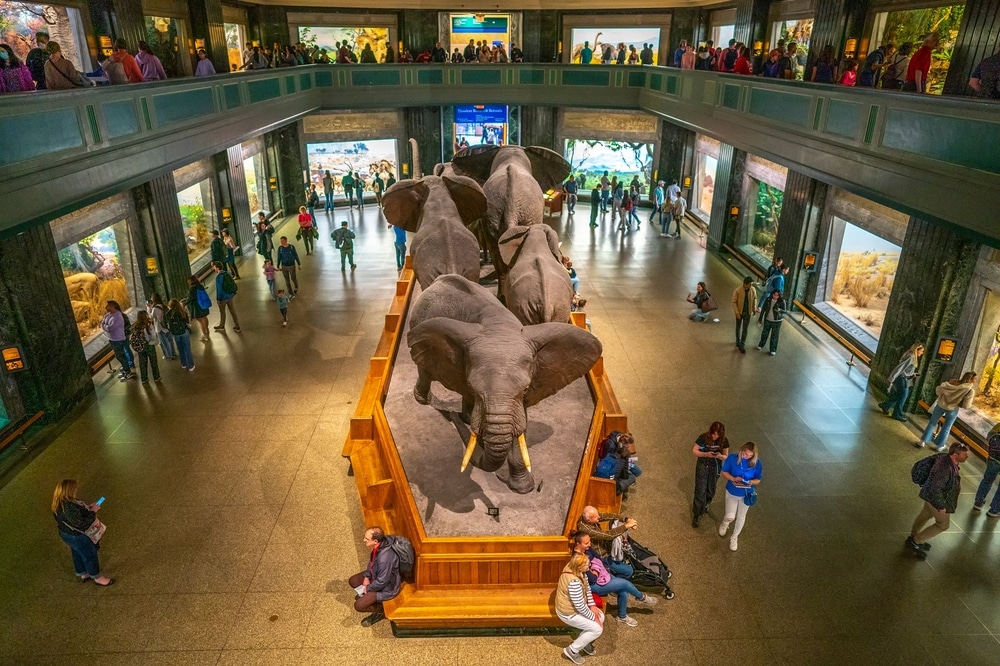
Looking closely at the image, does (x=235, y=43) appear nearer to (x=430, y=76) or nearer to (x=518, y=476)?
(x=430, y=76)

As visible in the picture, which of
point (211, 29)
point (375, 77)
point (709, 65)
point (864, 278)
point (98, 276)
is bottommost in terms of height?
point (864, 278)

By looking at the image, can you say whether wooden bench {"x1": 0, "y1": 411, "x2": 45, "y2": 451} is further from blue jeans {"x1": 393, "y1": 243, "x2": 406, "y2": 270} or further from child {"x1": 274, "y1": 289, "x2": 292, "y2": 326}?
blue jeans {"x1": 393, "y1": 243, "x2": 406, "y2": 270}

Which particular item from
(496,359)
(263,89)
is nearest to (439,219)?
(496,359)

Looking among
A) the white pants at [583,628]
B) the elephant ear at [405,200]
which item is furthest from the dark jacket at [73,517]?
the elephant ear at [405,200]

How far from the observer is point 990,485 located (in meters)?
8.05

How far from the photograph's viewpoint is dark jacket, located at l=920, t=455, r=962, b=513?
6.95m

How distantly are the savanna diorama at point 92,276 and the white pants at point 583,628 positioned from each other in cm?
986

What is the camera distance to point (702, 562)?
7.25 metres

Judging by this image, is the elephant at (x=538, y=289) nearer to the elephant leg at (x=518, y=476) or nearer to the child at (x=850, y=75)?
the elephant leg at (x=518, y=476)

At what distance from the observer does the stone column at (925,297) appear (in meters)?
9.71

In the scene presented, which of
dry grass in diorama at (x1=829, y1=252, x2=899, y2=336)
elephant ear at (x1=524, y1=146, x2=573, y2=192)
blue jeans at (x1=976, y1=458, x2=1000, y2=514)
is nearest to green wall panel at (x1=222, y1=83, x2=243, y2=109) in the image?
elephant ear at (x1=524, y1=146, x2=573, y2=192)

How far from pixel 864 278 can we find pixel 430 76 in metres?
16.1

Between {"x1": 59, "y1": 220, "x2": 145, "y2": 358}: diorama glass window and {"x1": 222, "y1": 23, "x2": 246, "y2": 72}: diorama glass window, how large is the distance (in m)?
10.2

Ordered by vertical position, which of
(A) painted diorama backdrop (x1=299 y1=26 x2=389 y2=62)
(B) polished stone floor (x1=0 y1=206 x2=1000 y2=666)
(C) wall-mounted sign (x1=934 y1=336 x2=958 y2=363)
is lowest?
(B) polished stone floor (x1=0 y1=206 x2=1000 y2=666)
